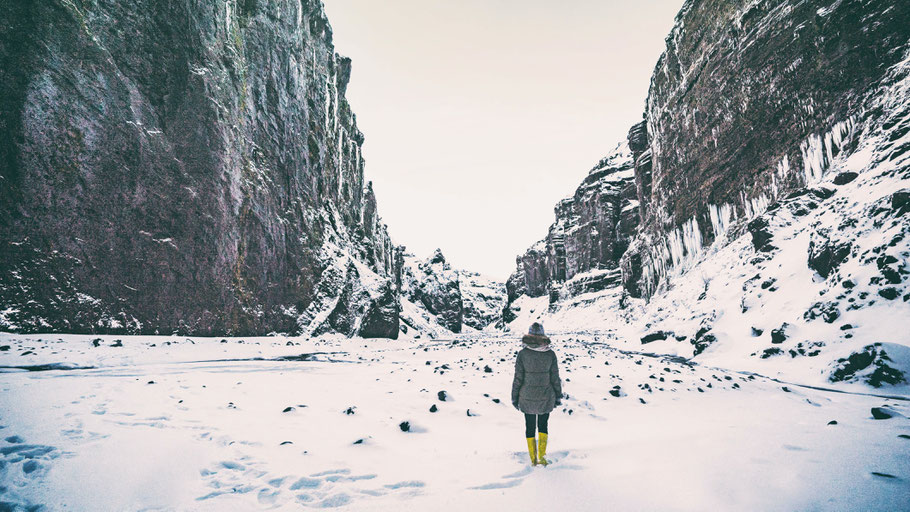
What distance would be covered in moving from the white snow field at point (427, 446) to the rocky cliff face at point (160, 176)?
28.0ft

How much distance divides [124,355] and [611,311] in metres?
64.7

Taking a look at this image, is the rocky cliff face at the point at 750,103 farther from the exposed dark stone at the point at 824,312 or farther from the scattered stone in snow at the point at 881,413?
the scattered stone in snow at the point at 881,413

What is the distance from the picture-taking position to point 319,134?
3862 cm

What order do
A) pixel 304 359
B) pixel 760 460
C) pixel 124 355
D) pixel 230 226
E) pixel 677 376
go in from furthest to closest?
1. pixel 230 226
2. pixel 304 359
3. pixel 124 355
4. pixel 677 376
5. pixel 760 460

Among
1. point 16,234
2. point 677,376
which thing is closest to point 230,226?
point 16,234

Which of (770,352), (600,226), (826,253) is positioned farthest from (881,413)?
(600,226)

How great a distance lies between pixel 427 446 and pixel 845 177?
24.0 metres

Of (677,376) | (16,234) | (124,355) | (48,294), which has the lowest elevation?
(677,376)

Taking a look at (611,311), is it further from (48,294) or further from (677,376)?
(48,294)

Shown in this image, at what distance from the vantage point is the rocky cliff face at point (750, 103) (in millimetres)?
19922

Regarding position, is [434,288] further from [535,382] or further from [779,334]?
[535,382]

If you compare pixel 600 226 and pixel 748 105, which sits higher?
pixel 600 226

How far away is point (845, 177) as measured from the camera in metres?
17.2

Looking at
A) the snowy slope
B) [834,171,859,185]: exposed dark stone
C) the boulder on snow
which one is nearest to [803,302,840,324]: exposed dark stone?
the snowy slope
